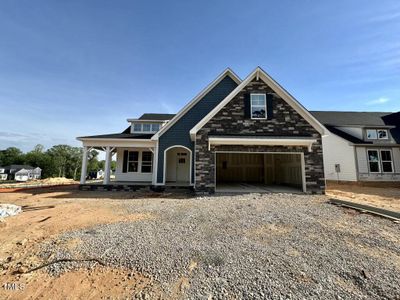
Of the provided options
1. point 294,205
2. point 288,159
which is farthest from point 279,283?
point 288,159

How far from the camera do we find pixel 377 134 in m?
18.3

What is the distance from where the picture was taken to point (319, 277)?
312 cm

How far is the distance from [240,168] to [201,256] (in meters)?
13.5

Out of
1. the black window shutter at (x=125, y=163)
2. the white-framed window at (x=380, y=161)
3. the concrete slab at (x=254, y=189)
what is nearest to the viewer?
the concrete slab at (x=254, y=189)

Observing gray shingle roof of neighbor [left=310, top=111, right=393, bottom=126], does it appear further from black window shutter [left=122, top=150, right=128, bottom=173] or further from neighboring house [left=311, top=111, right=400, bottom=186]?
black window shutter [left=122, top=150, right=128, bottom=173]

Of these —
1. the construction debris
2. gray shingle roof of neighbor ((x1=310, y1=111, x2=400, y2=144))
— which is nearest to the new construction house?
gray shingle roof of neighbor ((x1=310, y1=111, x2=400, y2=144))

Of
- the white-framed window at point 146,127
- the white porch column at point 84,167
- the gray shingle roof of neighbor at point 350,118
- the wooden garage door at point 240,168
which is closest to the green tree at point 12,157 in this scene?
the white porch column at point 84,167

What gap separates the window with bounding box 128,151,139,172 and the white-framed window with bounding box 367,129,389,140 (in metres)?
21.0

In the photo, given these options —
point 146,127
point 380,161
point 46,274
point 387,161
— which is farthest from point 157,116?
point 387,161

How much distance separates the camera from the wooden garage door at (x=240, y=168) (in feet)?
54.7

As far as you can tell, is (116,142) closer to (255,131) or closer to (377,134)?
(255,131)

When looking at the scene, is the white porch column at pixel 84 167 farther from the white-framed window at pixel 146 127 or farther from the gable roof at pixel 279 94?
the gable roof at pixel 279 94

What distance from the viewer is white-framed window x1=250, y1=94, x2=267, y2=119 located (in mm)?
10945

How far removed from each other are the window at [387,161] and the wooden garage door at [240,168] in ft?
35.9
